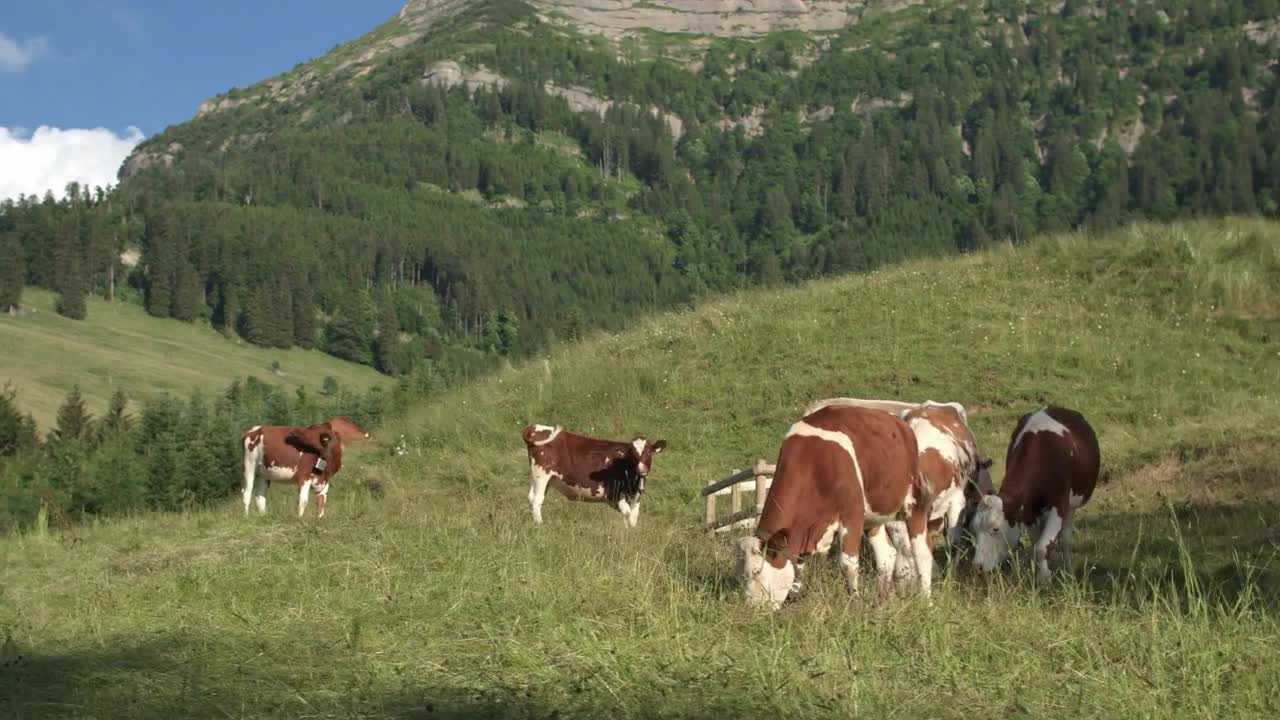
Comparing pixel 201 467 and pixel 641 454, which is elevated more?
pixel 641 454

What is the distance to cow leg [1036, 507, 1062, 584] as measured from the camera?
35.2 feet

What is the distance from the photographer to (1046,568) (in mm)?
10648

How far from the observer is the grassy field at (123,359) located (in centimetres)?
8962

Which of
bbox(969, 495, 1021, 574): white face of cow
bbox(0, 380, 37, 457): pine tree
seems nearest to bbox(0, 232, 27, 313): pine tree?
bbox(0, 380, 37, 457): pine tree

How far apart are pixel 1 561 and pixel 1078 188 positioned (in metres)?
187

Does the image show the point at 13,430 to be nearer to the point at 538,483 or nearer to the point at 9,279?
the point at 9,279

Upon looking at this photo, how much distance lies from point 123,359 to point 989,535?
4067 inches

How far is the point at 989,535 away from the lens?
34.7 feet

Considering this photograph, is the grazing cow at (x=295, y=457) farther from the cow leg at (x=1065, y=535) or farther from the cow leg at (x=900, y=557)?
the cow leg at (x=1065, y=535)

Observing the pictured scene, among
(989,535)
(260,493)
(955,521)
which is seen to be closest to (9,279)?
(260,493)

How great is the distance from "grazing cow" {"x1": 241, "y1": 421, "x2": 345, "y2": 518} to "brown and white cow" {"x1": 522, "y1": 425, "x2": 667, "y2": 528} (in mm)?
3441

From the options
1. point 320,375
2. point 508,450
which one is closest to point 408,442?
point 508,450

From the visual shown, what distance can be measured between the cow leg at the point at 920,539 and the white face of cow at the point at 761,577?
5.03 feet

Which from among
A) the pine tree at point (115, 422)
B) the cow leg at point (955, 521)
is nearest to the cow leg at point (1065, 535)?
the cow leg at point (955, 521)
